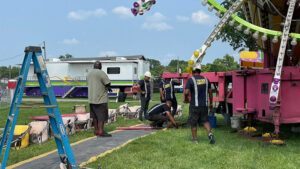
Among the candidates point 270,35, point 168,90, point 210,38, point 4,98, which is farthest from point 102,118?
point 4,98

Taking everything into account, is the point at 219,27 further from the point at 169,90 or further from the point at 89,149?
the point at 89,149

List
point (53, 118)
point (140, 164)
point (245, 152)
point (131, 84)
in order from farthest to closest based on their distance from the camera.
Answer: point (131, 84) → point (245, 152) → point (140, 164) → point (53, 118)

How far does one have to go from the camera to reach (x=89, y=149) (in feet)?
20.9

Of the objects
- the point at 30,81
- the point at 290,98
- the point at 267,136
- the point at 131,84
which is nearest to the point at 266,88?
the point at 290,98

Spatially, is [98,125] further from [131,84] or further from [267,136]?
[131,84]

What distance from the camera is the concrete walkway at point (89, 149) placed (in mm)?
5258

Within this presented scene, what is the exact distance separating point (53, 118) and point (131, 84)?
22.8 meters

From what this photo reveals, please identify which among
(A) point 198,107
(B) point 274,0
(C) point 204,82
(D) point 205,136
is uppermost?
(B) point 274,0

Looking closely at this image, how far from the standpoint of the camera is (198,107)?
7.14m

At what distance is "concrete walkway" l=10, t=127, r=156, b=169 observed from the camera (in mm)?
5258

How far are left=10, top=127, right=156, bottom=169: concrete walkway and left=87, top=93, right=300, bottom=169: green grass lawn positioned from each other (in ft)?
1.34

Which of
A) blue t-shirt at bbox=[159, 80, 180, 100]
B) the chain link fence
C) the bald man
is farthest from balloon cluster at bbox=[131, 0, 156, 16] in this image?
the chain link fence

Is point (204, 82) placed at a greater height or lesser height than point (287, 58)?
lesser

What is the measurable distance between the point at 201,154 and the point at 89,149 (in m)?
2.20
